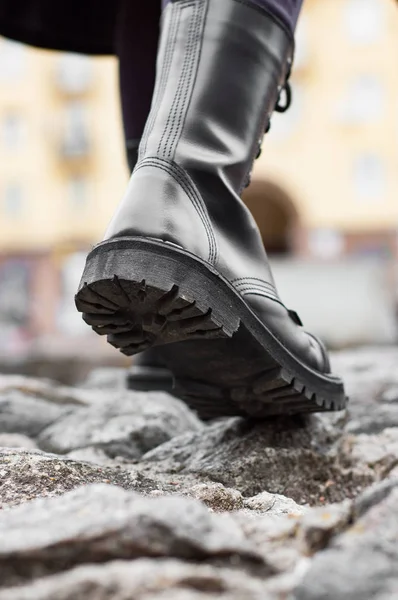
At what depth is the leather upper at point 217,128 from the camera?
1005mm

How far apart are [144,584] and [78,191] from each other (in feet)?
49.9

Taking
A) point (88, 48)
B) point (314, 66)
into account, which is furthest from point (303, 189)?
point (88, 48)

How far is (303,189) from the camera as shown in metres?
14.2

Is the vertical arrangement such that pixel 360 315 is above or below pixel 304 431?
below

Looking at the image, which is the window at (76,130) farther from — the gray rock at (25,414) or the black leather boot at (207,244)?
the black leather boot at (207,244)

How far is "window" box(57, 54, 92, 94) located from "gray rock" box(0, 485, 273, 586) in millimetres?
15525

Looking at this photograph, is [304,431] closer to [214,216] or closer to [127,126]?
[214,216]

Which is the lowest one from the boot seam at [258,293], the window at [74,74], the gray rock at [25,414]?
the gray rock at [25,414]

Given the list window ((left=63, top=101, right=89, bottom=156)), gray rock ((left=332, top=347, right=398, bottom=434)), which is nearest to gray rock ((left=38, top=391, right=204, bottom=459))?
gray rock ((left=332, top=347, right=398, bottom=434))

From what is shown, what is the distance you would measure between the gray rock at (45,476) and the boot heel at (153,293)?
0.19m

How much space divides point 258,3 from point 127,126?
0.67 m

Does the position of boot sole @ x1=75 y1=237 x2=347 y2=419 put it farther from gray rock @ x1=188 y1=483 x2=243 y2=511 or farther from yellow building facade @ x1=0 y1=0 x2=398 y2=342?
yellow building facade @ x1=0 y1=0 x2=398 y2=342

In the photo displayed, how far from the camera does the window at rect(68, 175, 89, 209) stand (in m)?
15.2

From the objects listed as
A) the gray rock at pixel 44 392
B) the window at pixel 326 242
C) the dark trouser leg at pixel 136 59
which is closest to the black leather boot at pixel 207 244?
the dark trouser leg at pixel 136 59
